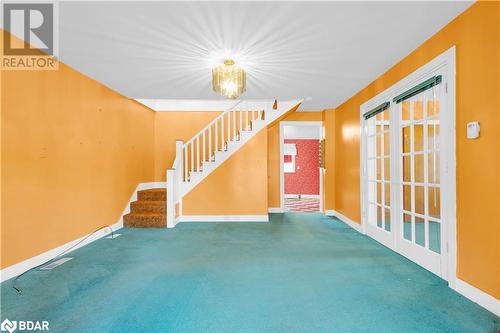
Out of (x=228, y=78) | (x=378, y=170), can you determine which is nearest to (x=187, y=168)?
(x=228, y=78)

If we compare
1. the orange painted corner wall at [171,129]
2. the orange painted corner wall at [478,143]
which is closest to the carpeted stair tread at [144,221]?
the orange painted corner wall at [171,129]

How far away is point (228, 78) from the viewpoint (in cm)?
326

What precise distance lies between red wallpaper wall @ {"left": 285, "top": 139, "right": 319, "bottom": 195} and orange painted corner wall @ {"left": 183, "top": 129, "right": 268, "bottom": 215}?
227 inches

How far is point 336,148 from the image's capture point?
6188 millimetres

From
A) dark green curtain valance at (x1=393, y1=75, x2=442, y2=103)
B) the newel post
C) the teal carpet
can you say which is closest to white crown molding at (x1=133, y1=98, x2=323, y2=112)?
the newel post

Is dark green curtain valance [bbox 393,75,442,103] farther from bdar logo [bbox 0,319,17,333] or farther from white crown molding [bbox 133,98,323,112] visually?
bdar logo [bbox 0,319,17,333]

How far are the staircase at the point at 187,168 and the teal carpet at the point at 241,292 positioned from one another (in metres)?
1.22

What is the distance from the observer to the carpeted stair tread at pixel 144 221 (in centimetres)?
498

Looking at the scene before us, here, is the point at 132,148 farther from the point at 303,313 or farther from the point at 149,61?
the point at 303,313

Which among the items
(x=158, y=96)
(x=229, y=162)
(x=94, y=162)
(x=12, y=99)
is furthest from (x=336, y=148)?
(x=12, y=99)

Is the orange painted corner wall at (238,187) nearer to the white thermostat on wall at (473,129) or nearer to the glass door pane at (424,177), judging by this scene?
the glass door pane at (424,177)

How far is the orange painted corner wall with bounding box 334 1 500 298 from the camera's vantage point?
6.55 feet

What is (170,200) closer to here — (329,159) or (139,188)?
(139,188)

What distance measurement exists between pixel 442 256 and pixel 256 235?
2657 mm
